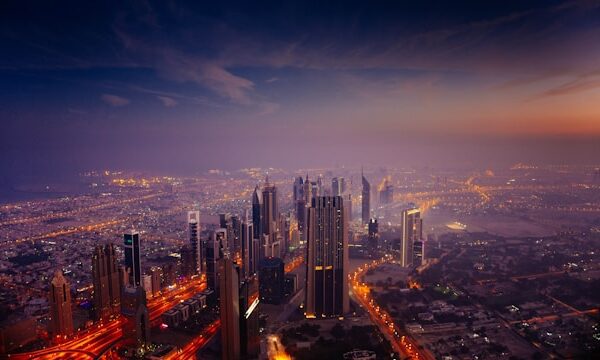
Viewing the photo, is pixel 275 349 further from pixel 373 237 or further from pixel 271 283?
pixel 373 237

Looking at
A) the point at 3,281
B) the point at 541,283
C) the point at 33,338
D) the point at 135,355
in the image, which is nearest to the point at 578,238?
the point at 541,283

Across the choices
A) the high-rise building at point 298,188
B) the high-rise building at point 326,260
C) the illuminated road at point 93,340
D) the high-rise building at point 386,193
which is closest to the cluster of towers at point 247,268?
the high-rise building at point 326,260

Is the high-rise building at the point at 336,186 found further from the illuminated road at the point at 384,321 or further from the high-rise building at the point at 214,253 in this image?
the high-rise building at the point at 214,253

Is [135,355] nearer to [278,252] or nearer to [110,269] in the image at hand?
[110,269]

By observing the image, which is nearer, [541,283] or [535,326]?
[535,326]

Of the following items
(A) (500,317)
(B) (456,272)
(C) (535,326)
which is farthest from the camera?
(B) (456,272)

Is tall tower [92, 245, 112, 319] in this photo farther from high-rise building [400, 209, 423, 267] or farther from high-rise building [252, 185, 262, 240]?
high-rise building [400, 209, 423, 267]

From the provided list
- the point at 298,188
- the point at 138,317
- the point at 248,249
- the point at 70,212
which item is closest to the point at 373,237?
the point at 298,188
